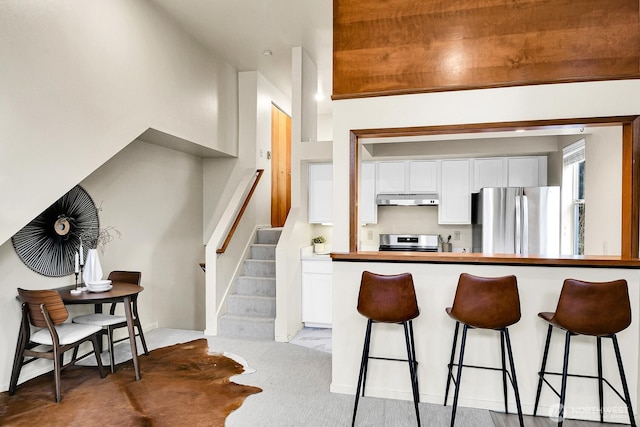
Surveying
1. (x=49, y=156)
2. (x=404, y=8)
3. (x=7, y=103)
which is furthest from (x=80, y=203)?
(x=404, y=8)

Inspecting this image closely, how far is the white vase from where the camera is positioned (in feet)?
11.2

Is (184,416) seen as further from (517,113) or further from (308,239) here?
(517,113)

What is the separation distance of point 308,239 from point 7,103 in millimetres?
3346

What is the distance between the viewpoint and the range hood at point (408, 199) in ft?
16.0

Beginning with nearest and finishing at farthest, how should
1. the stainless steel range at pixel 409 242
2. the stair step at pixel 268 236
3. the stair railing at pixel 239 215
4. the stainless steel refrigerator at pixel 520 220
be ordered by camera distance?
the stainless steel refrigerator at pixel 520 220, the stair railing at pixel 239 215, the stainless steel range at pixel 409 242, the stair step at pixel 268 236

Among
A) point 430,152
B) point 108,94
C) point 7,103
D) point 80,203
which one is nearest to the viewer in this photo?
point 7,103

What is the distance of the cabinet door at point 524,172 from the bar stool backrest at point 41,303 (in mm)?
4685

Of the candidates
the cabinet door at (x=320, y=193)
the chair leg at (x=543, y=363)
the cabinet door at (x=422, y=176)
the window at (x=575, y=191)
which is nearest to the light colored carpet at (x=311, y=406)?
the chair leg at (x=543, y=363)

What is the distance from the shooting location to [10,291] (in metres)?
3.09

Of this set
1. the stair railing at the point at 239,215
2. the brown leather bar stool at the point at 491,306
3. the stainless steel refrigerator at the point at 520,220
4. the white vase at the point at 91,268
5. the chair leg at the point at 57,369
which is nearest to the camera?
the brown leather bar stool at the point at 491,306

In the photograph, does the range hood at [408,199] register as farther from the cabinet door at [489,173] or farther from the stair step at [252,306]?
the stair step at [252,306]

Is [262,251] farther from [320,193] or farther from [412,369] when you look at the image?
A: [412,369]

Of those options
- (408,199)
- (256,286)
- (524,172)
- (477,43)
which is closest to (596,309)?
(477,43)

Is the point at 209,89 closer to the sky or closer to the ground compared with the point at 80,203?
closer to the sky
